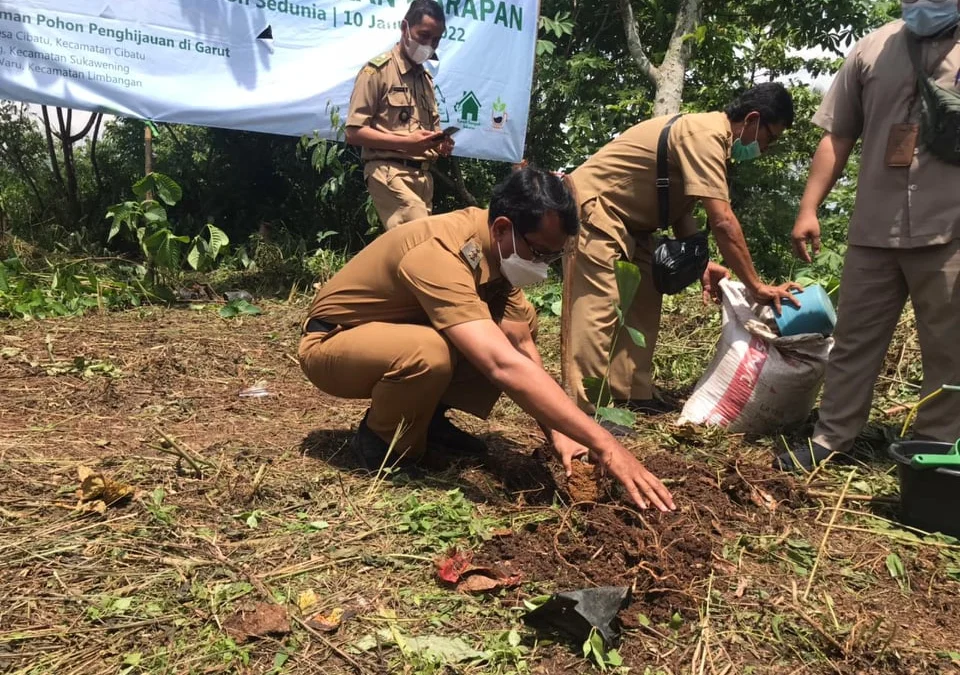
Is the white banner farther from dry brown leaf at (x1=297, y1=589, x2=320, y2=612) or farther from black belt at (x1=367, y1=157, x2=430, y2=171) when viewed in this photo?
dry brown leaf at (x1=297, y1=589, x2=320, y2=612)

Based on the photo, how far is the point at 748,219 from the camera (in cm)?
712

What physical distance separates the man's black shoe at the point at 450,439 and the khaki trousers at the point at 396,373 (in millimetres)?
183

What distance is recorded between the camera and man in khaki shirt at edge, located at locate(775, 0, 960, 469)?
2543 mm

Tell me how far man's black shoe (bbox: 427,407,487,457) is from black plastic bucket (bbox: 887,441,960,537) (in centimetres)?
132

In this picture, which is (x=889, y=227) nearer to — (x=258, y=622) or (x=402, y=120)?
(x=258, y=622)

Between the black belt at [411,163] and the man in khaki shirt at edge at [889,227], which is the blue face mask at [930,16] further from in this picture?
the black belt at [411,163]

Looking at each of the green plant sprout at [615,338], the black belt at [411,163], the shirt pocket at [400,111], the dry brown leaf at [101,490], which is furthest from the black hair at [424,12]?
the dry brown leaf at [101,490]

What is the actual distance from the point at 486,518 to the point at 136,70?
4.16m

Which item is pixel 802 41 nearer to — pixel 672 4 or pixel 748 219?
pixel 672 4

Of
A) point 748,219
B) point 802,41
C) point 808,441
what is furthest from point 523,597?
point 802,41

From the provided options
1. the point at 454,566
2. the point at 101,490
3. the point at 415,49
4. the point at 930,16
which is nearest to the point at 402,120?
the point at 415,49

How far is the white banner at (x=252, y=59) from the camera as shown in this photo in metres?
4.85

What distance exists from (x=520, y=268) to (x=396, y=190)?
2.34m

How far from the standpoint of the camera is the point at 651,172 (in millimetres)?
3191
